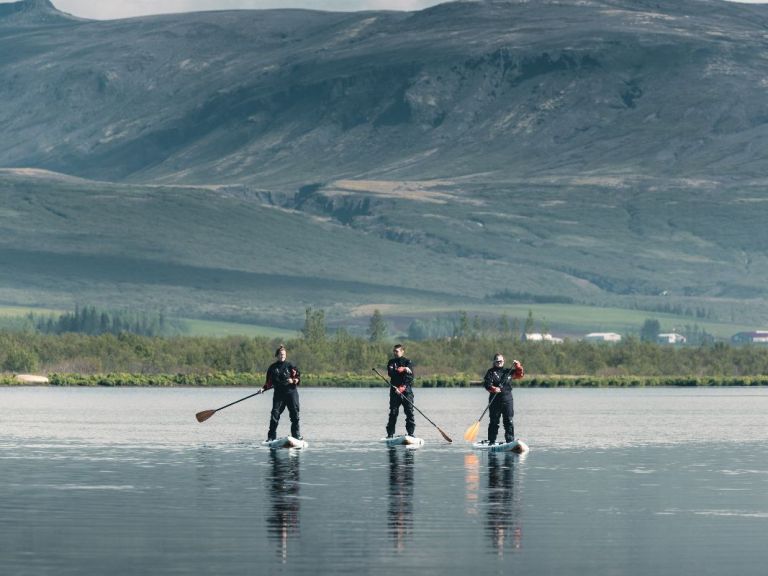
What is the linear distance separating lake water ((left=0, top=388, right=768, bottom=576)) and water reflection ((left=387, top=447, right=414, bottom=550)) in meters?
0.04

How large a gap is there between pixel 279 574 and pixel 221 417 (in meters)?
47.0

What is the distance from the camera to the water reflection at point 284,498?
1052 inches

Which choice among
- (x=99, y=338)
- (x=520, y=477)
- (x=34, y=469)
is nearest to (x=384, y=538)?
(x=520, y=477)

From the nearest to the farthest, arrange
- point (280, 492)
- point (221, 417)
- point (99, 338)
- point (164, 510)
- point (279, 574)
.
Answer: point (279, 574) < point (164, 510) < point (280, 492) < point (221, 417) < point (99, 338)

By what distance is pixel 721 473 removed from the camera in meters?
38.5

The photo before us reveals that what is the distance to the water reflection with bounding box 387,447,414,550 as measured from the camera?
27.1m

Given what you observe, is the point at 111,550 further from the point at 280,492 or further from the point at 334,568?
the point at 280,492

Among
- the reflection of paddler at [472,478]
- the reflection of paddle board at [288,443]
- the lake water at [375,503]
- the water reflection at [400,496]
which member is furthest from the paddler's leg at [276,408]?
the reflection of paddler at [472,478]

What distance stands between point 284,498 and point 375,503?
1.66 metres

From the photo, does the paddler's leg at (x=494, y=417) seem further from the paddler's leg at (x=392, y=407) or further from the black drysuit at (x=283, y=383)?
the black drysuit at (x=283, y=383)

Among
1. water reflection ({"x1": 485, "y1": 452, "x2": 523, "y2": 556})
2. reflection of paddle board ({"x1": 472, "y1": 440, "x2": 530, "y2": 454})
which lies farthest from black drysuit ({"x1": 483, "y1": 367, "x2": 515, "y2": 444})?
water reflection ({"x1": 485, "y1": 452, "x2": 523, "y2": 556})

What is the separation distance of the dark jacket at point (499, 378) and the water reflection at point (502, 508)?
2.22m

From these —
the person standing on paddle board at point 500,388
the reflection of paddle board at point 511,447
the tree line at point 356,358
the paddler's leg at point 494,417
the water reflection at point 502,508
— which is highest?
the tree line at point 356,358

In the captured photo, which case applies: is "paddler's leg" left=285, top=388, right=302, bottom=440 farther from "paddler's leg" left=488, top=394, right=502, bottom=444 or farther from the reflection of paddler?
"paddler's leg" left=488, top=394, right=502, bottom=444
